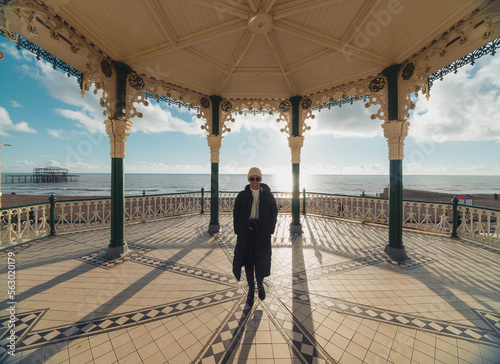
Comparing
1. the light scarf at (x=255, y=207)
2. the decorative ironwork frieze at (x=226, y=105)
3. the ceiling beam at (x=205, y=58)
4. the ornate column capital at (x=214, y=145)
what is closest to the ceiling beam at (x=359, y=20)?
the ceiling beam at (x=205, y=58)

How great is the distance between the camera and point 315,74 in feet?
18.1

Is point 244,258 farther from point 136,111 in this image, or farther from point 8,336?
point 136,111

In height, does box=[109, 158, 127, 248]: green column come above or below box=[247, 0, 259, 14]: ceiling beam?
below

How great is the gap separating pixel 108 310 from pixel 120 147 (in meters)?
3.57

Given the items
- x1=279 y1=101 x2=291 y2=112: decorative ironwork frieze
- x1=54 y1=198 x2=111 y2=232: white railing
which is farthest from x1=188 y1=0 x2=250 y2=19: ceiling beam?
x1=54 y1=198 x2=111 y2=232: white railing

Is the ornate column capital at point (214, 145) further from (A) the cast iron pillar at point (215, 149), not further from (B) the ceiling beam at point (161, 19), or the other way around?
(B) the ceiling beam at point (161, 19)

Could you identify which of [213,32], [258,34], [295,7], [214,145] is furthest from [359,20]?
[214,145]

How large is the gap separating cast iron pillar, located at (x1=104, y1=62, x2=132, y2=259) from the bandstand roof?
553 mm

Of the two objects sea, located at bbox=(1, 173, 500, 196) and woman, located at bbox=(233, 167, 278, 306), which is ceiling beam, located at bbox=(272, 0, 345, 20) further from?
sea, located at bbox=(1, 173, 500, 196)

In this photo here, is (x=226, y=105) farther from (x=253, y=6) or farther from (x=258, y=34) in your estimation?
(x=253, y=6)

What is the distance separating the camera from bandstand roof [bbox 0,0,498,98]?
326 centimetres

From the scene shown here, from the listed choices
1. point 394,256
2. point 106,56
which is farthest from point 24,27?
point 394,256

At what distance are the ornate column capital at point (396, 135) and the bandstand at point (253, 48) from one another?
0.08 ft

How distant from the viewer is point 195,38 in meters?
4.02
